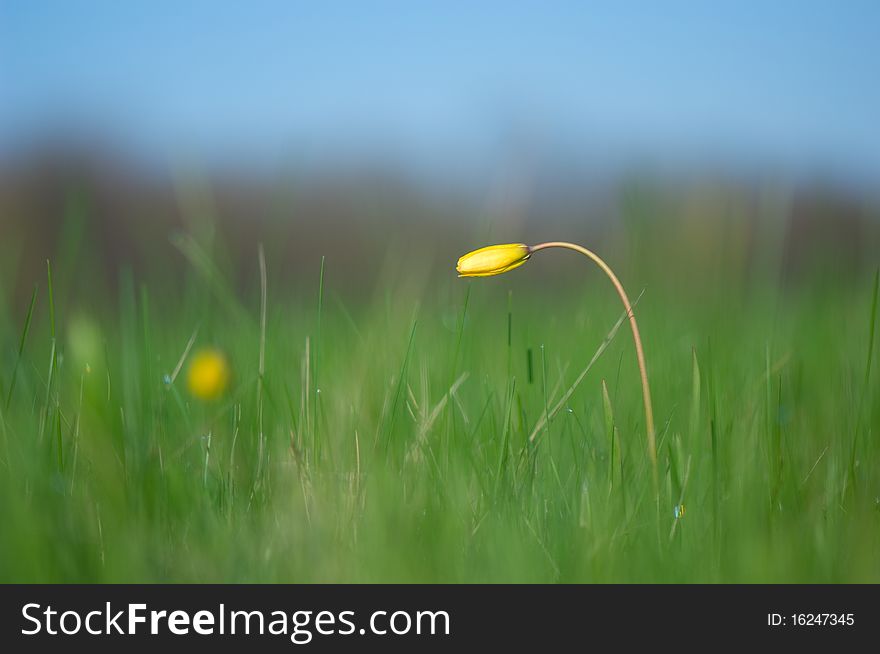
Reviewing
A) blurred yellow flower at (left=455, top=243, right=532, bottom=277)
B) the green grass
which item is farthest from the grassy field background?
blurred yellow flower at (left=455, top=243, right=532, bottom=277)

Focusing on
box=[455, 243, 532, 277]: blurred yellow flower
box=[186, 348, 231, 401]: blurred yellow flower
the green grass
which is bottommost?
the green grass

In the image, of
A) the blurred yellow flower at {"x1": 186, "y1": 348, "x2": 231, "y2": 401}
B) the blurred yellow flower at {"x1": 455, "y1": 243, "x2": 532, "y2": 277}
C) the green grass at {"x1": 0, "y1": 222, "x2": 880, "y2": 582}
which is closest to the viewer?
the green grass at {"x1": 0, "y1": 222, "x2": 880, "y2": 582}

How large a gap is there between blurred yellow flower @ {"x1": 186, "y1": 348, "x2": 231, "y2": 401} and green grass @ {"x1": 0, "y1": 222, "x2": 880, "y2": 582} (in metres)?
0.03

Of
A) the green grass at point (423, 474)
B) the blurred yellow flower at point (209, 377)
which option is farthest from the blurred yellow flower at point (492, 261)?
the blurred yellow flower at point (209, 377)

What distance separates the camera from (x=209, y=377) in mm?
1802

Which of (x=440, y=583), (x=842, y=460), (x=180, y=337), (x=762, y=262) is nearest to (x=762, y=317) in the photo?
(x=762, y=262)

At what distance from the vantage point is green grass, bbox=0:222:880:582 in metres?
1.02

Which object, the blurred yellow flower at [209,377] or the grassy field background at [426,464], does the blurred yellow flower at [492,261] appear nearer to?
the grassy field background at [426,464]

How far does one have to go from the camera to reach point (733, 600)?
0.96 metres

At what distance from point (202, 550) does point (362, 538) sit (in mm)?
205

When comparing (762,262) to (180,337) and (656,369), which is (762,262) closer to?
(656,369)

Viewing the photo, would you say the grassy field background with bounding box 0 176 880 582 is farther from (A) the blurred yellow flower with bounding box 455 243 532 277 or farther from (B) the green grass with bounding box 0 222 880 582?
(A) the blurred yellow flower with bounding box 455 243 532 277

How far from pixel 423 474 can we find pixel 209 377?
742mm

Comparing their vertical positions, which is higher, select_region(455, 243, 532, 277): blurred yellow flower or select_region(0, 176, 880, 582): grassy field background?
select_region(455, 243, 532, 277): blurred yellow flower
